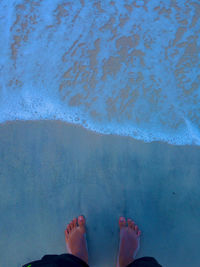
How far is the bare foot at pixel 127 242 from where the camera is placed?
155cm

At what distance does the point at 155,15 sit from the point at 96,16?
53 cm

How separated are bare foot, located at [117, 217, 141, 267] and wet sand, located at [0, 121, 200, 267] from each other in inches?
1.9

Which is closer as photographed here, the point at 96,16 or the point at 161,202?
the point at 161,202

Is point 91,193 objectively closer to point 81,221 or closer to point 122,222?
point 81,221

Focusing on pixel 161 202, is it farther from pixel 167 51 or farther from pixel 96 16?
pixel 96 16

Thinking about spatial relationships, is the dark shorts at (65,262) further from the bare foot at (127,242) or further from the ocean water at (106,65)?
the ocean water at (106,65)

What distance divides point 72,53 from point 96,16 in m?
0.41

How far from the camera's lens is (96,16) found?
1725mm

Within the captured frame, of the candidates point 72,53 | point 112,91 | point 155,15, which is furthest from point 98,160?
point 155,15

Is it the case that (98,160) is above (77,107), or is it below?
below

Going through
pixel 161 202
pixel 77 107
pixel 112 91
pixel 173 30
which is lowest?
pixel 161 202

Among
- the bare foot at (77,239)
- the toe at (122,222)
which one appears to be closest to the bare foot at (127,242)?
the toe at (122,222)

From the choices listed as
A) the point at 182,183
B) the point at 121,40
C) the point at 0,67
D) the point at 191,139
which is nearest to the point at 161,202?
the point at 182,183

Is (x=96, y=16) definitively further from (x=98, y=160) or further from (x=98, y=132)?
(x=98, y=160)
